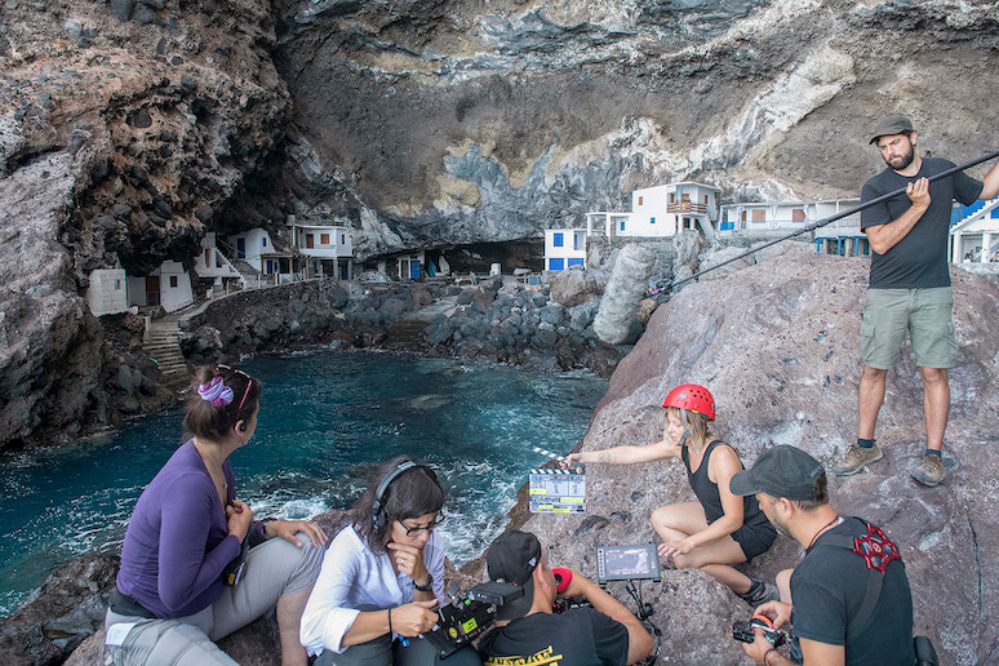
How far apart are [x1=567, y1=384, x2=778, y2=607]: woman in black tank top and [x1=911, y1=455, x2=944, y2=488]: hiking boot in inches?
52.7

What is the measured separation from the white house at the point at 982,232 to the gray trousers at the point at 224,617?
84.1ft

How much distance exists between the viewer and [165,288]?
99.3 feet

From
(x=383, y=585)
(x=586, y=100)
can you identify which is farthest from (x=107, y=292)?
(x=586, y=100)

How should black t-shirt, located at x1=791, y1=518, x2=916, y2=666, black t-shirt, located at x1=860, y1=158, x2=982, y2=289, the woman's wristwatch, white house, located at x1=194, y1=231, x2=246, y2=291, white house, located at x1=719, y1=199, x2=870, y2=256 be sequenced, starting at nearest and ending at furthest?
black t-shirt, located at x1=791, y1=518, x2=916, y2=666 < the woman's wristwatch < black t-shirt, located at x1=860, y1=158, x2=982, y2=289 < white house, located at x1=719, y1=199, x2=870, y2=256 < white house, located at x1=194, y1=231, x2=246, y2=291

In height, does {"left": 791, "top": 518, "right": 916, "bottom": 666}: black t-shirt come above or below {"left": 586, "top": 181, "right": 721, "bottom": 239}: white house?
below

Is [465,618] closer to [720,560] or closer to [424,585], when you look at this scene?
[424,585]

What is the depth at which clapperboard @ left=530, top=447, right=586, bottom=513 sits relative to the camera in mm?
4070

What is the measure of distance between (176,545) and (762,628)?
9.14 ft

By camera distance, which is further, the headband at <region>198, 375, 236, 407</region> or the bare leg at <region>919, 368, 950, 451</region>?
the bare leg at <region>919, 368, 950, 451</region>

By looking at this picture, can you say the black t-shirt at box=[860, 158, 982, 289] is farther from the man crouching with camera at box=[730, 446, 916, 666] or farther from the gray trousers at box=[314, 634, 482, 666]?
the gray trousers at box=[314, 634, 482, 666]

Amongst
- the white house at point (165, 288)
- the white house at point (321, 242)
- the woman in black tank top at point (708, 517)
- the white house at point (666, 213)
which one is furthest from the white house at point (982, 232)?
the white house at point (165, 288)

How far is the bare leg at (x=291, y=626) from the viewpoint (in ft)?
10.6

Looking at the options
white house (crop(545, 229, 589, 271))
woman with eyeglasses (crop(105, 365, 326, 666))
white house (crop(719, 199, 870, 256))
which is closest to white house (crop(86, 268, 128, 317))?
woman with eyeglasses (crop(105, 365, 326, 666))

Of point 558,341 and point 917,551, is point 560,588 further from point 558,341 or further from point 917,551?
point 558,341
